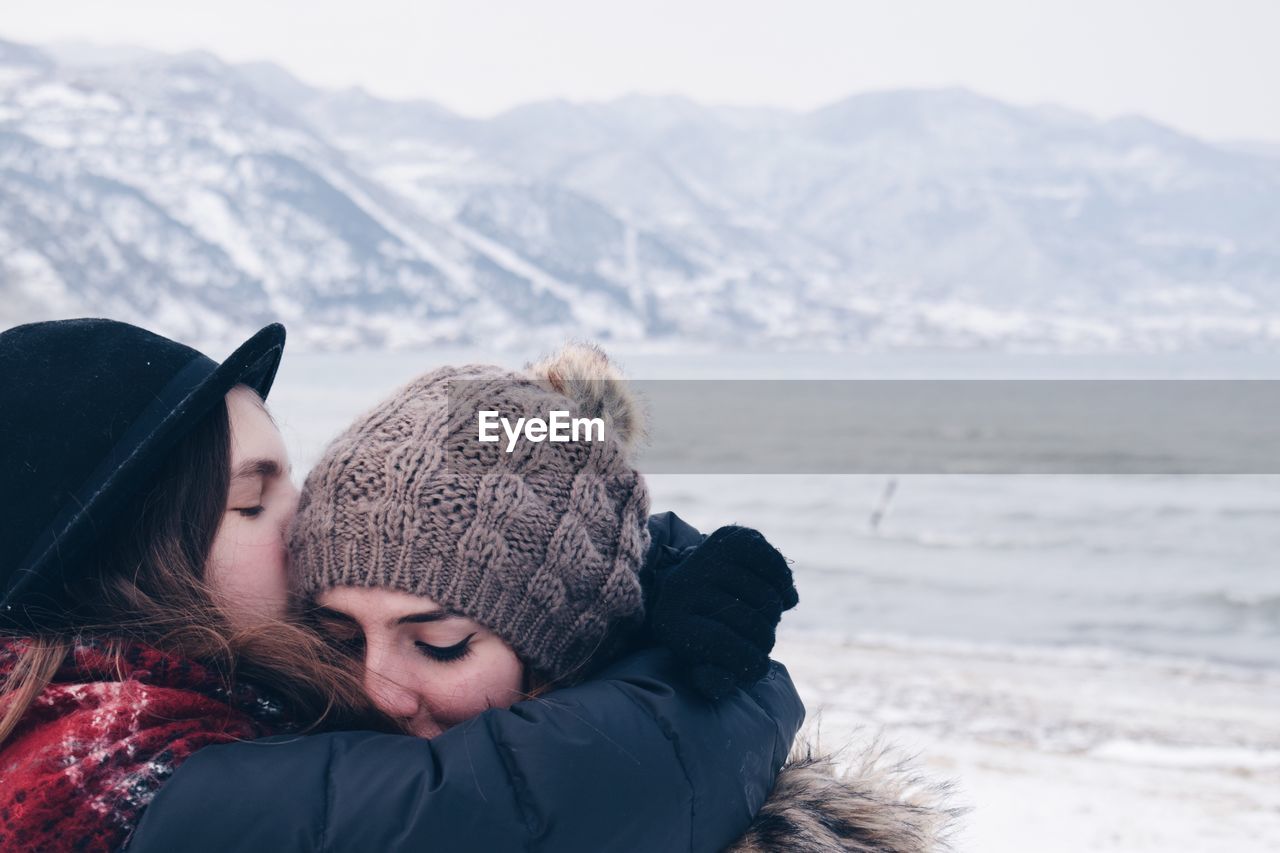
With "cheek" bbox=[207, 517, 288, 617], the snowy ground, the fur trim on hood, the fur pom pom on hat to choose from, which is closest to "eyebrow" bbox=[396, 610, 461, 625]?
"cheek" bbox=[207, 517, 288, 617]

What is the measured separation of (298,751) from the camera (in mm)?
1325

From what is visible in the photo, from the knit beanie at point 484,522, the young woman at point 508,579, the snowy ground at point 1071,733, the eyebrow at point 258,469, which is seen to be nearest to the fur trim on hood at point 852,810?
the young woman at point 508,579

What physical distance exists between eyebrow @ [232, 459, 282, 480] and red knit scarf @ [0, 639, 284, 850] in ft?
0.99

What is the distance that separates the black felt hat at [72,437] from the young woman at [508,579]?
9.3 inches

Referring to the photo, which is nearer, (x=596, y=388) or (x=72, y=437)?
(x=72, y=437)

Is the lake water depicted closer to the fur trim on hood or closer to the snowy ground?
the fur trim on hood

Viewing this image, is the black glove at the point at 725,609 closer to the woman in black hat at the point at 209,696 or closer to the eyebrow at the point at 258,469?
the woman in black hat at the point at 209,696

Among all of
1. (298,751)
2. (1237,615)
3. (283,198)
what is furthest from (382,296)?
(298,751)

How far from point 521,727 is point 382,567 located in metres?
0.32

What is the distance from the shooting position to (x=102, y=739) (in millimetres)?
1285

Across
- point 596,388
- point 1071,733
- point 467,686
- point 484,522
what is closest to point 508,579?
point 484,522

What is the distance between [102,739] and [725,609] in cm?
77

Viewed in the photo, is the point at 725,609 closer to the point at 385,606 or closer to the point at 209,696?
the point at 385,606

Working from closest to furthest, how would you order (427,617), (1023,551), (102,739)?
(102,739) → (427,617) → (1023,551)
